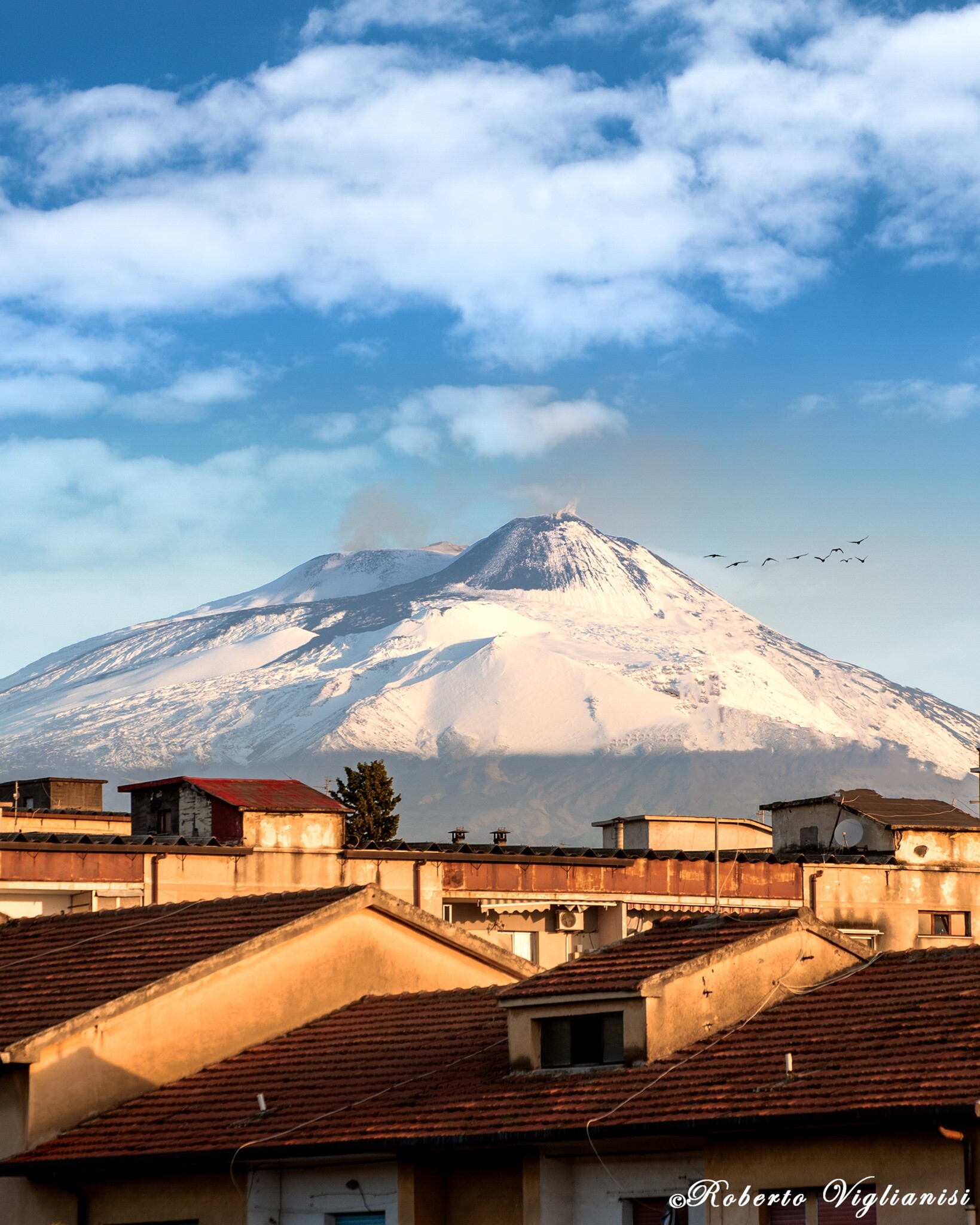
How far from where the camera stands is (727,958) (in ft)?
75.6

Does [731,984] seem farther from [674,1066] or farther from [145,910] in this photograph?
[145,910]

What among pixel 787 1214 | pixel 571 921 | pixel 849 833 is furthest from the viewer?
pixel 849 833

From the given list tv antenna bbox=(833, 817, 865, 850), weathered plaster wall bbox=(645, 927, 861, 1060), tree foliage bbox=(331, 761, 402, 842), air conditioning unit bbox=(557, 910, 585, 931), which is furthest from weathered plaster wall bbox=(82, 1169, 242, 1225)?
tree foliage bbox=(331, 761, 402, 842)

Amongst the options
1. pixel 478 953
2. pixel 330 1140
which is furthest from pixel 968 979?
pixel 478 953

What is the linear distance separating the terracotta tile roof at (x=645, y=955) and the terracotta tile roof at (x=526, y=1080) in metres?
1.01

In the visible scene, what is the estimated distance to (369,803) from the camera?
100000 millimetres

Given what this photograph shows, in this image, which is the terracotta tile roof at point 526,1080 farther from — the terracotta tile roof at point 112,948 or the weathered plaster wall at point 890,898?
the weathered plaster wall at point 890,898

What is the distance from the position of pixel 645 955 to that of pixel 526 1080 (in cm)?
224

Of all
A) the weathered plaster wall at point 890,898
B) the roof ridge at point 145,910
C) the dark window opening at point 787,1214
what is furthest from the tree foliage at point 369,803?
the dark window opening at point 787,1214

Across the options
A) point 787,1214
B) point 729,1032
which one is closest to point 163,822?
point 729,1032

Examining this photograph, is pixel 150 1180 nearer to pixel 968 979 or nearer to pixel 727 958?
pixel 727 958

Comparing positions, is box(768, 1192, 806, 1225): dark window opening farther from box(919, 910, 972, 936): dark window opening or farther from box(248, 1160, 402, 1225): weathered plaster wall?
box(919, 910, 972, 936): dark window opening

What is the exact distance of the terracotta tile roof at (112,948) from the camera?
1027 inches

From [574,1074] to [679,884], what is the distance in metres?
35.3
